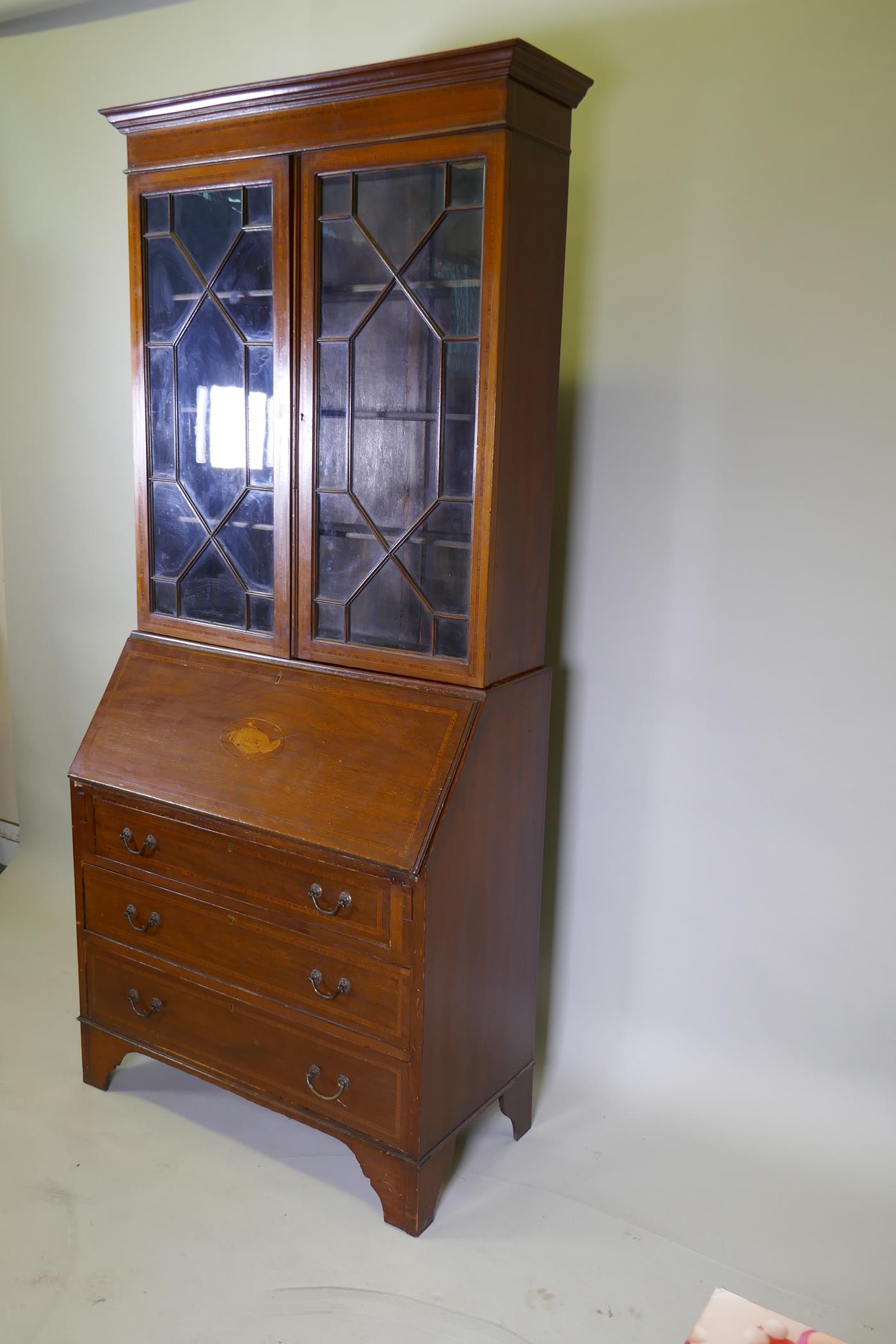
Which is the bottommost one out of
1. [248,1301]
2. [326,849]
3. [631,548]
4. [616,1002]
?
[248,1301]

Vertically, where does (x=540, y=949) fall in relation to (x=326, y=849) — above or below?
below

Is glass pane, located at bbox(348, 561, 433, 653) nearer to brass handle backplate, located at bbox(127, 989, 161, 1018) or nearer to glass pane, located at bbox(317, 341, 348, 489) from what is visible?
glass pane, located at bbox(317, 341, 348, 489)

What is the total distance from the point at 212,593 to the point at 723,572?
3.41ft

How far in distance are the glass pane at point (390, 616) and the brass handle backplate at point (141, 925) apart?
71cm

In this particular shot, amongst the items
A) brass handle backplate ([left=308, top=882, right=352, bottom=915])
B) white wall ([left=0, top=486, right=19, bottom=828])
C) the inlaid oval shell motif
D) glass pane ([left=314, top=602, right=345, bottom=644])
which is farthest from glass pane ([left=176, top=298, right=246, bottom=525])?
white wall ([left=0, top=486, right=19, bottom=828])

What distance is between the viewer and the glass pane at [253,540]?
2.13 m

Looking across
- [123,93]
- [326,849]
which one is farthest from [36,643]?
[326,849]

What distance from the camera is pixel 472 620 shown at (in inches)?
75.3

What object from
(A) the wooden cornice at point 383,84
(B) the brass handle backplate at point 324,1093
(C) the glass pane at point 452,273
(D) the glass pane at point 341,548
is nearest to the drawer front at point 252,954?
(B) the brass handle backplate at point 324,1093

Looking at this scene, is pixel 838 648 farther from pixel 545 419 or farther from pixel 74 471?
pixel 74 471

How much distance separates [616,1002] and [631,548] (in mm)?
1018

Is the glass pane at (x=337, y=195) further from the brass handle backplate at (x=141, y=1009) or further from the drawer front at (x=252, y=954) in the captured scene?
the brass handle backplate at (x=141, y=1009)

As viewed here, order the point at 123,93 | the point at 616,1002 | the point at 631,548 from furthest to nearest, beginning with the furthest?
the point at 123,93 < the point at 616,1002 < the point at 631,548

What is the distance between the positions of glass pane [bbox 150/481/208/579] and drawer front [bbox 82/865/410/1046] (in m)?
0.66
